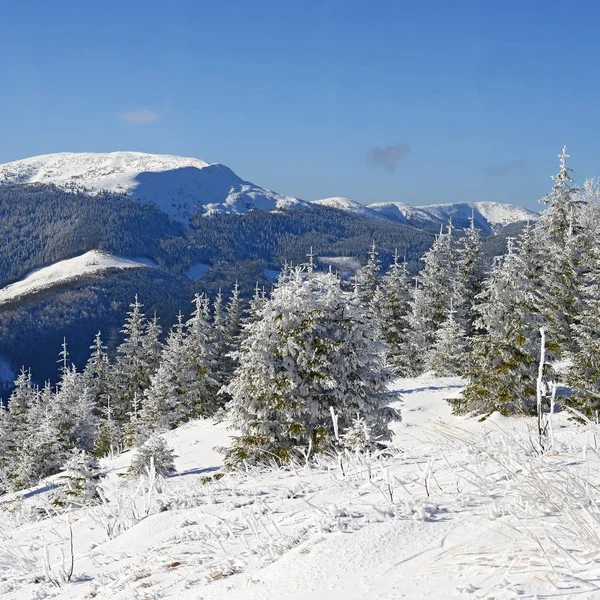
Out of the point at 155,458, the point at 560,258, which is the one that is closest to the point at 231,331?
the point at 560,258

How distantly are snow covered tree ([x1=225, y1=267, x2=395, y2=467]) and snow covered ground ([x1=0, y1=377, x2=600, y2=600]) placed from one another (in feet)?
33.0

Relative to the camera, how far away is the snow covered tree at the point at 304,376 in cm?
1545

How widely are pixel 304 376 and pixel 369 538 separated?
43.7 feet

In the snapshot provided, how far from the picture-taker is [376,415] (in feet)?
54.4

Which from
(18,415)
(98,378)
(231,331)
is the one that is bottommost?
(18,415)

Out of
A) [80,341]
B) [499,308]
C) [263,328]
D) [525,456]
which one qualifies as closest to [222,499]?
[525,456]

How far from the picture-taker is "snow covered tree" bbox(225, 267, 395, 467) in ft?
50.7

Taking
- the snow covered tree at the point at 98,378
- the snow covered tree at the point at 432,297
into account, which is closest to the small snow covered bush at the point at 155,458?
the snow covered tree at the point at 432,297

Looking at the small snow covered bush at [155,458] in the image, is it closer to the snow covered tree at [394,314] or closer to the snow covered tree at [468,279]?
the snow covered tree at [468,279]

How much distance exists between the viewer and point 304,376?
1614 cm

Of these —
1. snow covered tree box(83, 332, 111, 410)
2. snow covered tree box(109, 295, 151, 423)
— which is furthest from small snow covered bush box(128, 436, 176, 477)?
snow covered tree box(83, 332, 111, 410)

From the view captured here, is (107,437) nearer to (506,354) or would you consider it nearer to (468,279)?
(468,279)

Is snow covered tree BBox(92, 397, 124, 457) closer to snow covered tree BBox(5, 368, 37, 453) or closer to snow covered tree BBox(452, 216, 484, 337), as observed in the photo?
snow covered tree BBox(5, 368, 37, 453)

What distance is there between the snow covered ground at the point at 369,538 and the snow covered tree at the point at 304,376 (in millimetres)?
10051
